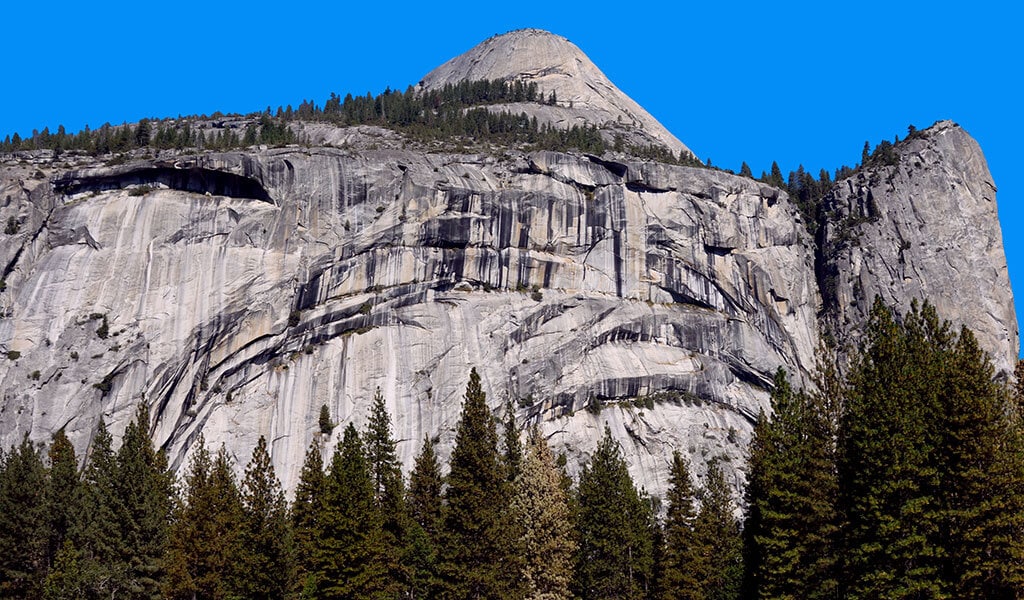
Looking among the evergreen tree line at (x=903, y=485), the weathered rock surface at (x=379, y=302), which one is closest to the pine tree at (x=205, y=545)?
the evergreen tree line at (x=903, y=485)

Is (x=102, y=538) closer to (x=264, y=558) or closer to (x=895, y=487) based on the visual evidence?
(x=264, y=558)

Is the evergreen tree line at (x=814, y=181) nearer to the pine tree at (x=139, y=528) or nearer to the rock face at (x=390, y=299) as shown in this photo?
the rock face at (x=390, y=299)

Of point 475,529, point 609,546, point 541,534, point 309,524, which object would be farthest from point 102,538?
point 609,546

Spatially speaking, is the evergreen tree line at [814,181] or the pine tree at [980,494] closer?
the pine tree at [980,494]

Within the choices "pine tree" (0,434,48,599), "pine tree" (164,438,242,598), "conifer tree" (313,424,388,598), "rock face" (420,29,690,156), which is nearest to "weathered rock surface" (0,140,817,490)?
"pine tree" (0,434,48,599)

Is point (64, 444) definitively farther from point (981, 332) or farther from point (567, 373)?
point (981, 332)

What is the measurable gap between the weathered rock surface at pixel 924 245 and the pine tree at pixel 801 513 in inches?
3307

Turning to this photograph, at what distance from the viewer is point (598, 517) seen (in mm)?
69375

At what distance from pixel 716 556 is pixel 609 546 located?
315 inches

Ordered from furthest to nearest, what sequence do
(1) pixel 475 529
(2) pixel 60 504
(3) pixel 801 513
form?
(2) pixel 60 504
(1) pixel 475 529
(3) pixel 801 513

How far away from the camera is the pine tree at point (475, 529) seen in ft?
205

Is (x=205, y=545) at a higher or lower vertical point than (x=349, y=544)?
higher

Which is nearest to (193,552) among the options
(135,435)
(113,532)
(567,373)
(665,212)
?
(113,532)

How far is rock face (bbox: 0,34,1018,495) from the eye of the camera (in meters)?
106
